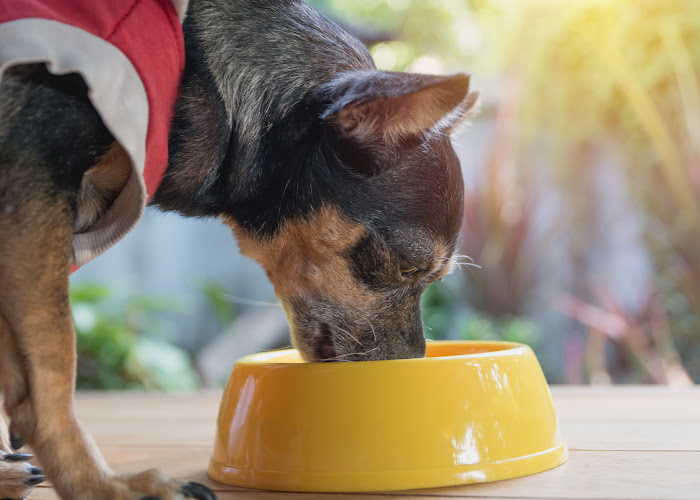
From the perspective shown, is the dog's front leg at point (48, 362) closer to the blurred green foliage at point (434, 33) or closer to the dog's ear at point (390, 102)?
the dog's ear at point (390, 102)

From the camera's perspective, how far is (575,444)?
1829 millimetres

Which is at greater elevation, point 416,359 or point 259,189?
point 259,189

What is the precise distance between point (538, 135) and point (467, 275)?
992 mm

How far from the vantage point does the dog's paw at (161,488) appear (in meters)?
1.30

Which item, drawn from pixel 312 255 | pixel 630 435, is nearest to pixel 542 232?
pixel 630 435

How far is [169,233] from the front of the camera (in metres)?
6.05

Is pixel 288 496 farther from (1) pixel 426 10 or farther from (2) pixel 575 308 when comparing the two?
(1) pixel 426 10

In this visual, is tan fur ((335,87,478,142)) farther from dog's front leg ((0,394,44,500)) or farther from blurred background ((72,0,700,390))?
blurred background ((72,0,700,390))

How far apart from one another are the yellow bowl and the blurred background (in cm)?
311

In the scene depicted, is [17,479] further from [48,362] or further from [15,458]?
[48,362]

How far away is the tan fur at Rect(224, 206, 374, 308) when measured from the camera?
1.70 m

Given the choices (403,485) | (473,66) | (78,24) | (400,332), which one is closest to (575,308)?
(473,66)

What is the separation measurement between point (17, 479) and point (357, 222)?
0.75 metres

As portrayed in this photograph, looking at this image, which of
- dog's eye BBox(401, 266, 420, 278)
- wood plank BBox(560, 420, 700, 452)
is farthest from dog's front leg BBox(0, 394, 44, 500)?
wood plank BBox(560, 420, 700, 452)
